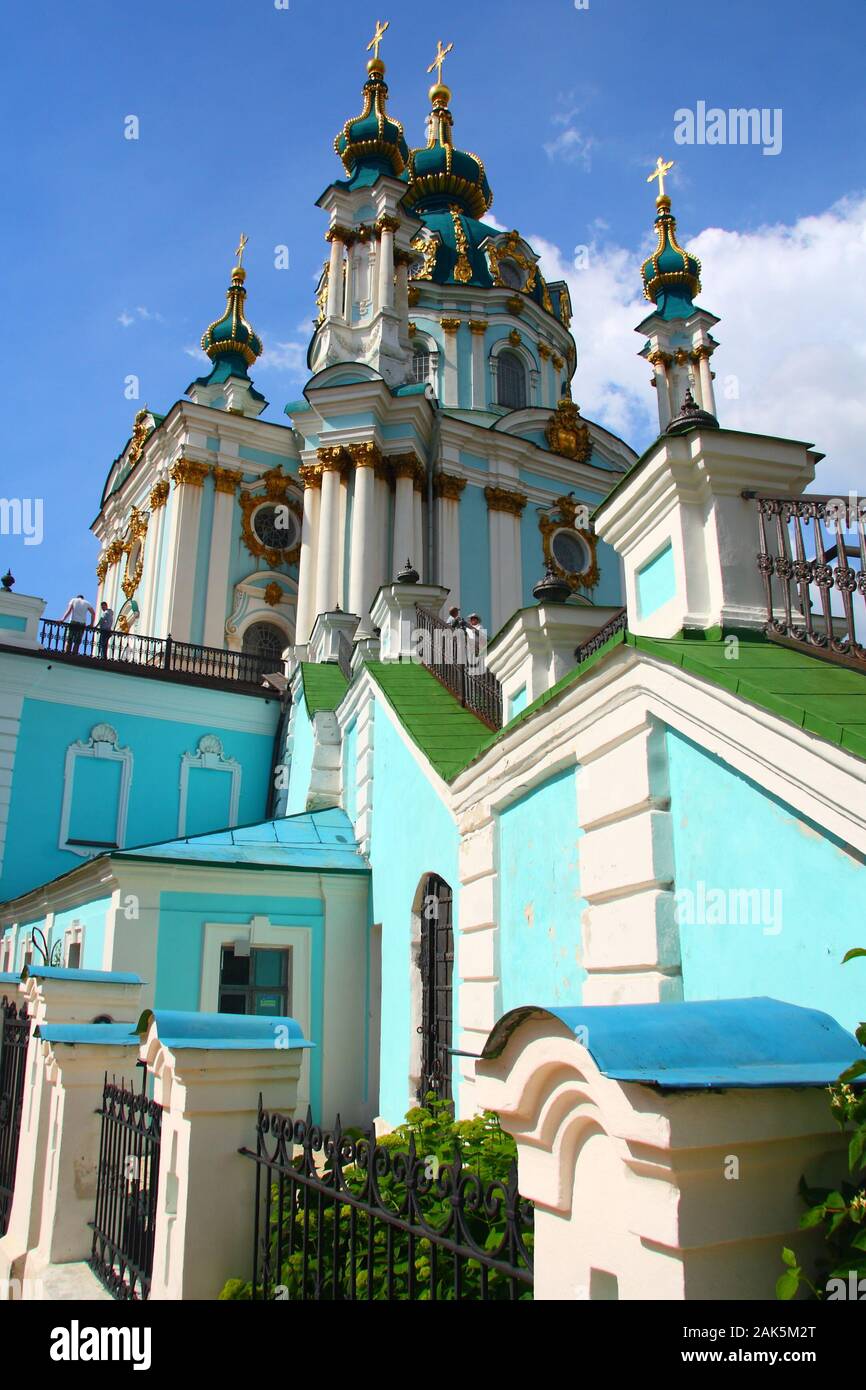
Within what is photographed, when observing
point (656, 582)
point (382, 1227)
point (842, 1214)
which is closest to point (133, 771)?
point (656, 582)

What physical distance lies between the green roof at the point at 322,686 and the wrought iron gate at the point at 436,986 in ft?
16.7

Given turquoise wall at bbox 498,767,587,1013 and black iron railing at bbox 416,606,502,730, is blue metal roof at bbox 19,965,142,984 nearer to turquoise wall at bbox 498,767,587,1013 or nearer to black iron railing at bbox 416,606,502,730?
turquoise wall at bbox 498,767,587,1013

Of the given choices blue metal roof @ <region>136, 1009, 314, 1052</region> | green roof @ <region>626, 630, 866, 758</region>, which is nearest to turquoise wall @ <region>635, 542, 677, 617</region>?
green roof @ <region>626, 630, 866, 758</region>

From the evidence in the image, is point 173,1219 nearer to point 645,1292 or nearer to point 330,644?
point 645,1292

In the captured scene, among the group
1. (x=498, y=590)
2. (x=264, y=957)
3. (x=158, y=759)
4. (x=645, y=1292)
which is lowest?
(x=645, y=1292)

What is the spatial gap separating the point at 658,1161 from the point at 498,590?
22.4m

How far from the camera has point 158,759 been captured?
16.9 meters

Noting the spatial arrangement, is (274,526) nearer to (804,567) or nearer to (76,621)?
(76,621)

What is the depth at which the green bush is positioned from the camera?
6.54ft

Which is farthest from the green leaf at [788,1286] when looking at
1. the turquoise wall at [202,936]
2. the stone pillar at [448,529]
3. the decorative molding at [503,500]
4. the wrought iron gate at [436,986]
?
the decorative molding at [503,500]

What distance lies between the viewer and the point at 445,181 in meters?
32.0

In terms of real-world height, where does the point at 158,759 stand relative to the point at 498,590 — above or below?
below
